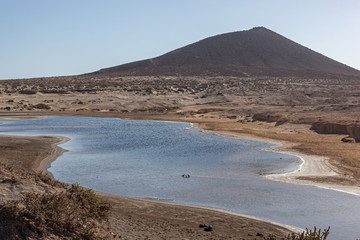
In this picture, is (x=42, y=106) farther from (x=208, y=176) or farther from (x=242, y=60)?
(x=242, y=60)

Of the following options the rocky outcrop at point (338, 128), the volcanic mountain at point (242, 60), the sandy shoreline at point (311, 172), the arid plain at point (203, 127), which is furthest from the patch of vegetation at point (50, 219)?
the volcanic mountain at point (242, 60)

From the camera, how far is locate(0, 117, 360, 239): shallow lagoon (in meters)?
12.4

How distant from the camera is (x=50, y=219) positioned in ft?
24.5

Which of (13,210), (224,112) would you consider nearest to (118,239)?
(13,210)

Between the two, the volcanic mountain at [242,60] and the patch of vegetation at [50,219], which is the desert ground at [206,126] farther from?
the volcanic mountain at [242,60]

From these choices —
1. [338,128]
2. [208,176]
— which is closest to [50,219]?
[208,176]

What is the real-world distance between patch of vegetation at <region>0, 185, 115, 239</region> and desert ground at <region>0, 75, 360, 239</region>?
0.77 meters

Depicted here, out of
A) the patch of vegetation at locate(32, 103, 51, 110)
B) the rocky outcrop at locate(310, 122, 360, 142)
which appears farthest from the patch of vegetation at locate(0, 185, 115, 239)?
the patch of vegetation at locate(32, 103, 51, 110)

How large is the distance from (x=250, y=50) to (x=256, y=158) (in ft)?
413

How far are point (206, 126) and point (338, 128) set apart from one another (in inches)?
454

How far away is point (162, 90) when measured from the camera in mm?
77500

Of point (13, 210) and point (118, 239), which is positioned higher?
point (13, 210)

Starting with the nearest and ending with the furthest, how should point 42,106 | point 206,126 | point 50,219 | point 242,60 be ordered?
point 50,219 < point 206,126 < point 42,106 < point 242,60

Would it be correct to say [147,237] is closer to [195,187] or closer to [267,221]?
[267,221]
